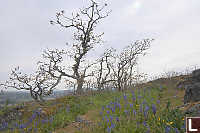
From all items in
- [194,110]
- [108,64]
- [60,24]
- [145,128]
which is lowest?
[145,128]

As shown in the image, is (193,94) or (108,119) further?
(193,94)

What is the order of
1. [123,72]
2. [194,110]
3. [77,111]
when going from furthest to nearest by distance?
[123,72] < [77,111] < [194,110]

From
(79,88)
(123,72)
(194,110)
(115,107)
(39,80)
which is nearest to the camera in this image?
(194,110)

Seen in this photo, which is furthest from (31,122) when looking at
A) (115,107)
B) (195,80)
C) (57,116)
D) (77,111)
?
(195,80)

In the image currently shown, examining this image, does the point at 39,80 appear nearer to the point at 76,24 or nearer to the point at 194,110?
the point at 76,24

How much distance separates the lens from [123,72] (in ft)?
63.4

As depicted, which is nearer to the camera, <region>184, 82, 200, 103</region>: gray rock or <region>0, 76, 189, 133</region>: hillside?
<region>0, 76, 189, 133</region>: hillside

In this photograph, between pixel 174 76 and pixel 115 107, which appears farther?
pixel 174 76

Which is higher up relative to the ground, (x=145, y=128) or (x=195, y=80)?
(x=195, y=80)

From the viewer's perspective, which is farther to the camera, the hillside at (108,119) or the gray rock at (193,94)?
the gray rock at (193,94)

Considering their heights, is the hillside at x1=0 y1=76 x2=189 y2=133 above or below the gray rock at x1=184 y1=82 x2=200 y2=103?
below

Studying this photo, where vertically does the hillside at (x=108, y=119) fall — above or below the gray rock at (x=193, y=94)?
below

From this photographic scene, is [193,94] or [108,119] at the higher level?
[193,94]

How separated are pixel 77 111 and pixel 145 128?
15.4 feet
